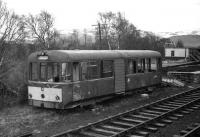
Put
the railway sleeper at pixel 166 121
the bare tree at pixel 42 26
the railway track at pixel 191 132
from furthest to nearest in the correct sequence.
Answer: the bare tree at pixel 42 26
the railway sleeper at pixel 166 121
the railway track at pixel 191 132

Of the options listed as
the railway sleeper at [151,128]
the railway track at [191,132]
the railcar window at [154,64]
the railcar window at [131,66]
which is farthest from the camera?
the railcar window at [154,64]

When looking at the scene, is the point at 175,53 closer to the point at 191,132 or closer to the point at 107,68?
the point at 107,68

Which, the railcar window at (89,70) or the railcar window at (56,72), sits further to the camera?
A: the railcar window at (89,70)

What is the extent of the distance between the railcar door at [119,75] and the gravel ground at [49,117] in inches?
26.4

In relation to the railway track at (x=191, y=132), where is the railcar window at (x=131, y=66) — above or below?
above

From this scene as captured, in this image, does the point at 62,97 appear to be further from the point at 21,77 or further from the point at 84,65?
the point at 21,77

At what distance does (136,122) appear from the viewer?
973cm

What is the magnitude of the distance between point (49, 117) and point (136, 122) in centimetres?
352

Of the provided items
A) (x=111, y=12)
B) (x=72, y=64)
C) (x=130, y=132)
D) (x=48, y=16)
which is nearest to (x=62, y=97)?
(x=72, y=64)

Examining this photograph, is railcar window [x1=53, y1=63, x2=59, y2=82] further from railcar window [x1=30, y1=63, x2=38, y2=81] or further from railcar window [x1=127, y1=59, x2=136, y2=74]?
railcar window [x1=127, y1=59, x2=136, y2=74]

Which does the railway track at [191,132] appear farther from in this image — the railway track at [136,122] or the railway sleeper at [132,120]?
the railway sleeper at [132,120]

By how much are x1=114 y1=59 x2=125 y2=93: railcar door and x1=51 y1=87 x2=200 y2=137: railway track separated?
2364 millimetres

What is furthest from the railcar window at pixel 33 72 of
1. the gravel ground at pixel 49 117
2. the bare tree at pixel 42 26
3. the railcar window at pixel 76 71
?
the bare tree at pixel 42 26

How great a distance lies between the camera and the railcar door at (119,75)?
1423cm
